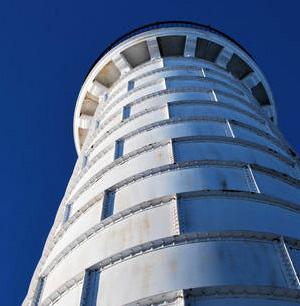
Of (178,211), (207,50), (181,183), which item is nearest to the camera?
(178,211)

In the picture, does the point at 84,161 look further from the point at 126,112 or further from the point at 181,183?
the point at 181,183

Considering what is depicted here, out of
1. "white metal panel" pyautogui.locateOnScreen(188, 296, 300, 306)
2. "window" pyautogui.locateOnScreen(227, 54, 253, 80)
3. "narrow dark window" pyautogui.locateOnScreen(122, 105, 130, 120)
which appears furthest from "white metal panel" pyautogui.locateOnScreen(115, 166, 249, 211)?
"window" pyautogui.locateOnScreen(227, 54, 253, 80)

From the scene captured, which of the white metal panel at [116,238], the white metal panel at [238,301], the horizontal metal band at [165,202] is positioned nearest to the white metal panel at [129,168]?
the horizontal metal band at [165,202]

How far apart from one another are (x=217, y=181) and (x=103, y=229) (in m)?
2.26

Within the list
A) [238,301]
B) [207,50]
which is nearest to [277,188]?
[238,301]

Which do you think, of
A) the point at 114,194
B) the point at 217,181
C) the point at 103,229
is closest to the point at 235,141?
the point at 217,181

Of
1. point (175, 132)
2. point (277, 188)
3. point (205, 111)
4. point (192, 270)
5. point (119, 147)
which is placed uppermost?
point (205, 111)

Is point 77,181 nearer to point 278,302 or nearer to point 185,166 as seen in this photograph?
point 185,166

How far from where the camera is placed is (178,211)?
7918mm

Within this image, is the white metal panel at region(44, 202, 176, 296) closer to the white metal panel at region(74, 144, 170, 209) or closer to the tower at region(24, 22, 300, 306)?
the tower at region(24, 22, 300, 306)

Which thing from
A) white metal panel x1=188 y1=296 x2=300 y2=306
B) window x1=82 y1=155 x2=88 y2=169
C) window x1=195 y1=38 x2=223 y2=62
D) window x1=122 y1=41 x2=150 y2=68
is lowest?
white metal panel x1=188 y1=296 x2=300 y2=306

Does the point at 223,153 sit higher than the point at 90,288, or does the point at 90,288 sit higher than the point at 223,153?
the point at 223,153

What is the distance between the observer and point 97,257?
7.86 meters

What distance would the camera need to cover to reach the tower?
6555 mm
